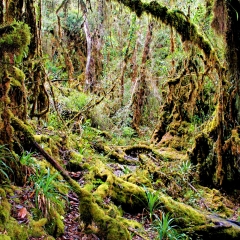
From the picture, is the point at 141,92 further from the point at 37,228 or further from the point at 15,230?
the point at 15,230

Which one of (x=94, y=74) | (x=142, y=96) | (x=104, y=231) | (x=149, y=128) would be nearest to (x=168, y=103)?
(x=142, y=96)

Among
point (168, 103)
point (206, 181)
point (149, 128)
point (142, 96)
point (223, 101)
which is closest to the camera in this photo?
point (223, 101)

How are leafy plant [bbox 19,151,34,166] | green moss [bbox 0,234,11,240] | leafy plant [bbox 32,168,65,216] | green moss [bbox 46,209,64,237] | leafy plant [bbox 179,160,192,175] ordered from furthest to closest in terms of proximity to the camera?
leafy plant [bbox 179,160,192,175] < leafy plant [bbox 19,151,34,166] < leafy plant [bbox 32,168,65,216] < green moss [bbox 46,209,64,237] < green moss [bbox 0,234,11,240]

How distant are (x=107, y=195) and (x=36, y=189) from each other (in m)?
1.86

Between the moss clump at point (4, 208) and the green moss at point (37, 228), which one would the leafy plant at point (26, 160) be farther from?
the green moss at point (37, 228)

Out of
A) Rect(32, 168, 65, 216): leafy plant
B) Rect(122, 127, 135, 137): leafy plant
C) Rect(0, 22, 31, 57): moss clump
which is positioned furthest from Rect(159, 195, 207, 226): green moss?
Rect(122, 127, 135, 137): leafy plant

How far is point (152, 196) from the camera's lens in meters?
5.93

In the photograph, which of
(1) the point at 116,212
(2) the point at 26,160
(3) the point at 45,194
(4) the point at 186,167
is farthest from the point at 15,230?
(4) the point at 186,167

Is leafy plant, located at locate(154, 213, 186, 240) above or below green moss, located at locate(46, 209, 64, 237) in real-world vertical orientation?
below

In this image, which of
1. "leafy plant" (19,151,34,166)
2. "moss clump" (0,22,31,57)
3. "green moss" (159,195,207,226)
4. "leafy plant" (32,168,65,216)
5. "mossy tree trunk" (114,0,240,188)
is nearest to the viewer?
"moss clump" (0,22,31,57)

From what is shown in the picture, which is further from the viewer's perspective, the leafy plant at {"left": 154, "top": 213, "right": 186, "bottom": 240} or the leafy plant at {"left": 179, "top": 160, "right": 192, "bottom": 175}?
the leafy plant at {"left": 179, "top": 160, "right": 192, "bottom": 175}

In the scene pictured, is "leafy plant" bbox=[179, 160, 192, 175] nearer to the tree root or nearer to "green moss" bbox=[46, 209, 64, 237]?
the tree root

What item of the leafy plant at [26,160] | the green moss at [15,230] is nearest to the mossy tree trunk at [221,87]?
the leafy plant at [26,160]

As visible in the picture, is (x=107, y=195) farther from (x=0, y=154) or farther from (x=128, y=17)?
(x=128, y=17)
